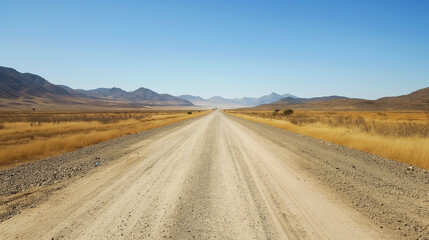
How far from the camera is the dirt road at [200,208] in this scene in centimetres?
340

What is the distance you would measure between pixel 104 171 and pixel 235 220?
5.05 metres

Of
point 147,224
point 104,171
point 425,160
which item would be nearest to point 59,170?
point 104,171

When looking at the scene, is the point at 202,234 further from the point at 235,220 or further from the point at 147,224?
the point at 147,224

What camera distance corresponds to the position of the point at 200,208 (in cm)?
425

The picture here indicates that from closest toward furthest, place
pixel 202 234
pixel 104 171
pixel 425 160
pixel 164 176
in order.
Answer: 1. pixel 202 234
2. pixel 164 176
3. pixel 104 171
4. pixel 425 160

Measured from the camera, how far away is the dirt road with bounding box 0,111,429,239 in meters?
3.40

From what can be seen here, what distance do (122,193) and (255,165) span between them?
14.2 ft

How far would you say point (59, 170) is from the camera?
7309 mm

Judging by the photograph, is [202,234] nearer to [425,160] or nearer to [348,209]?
[348,209]

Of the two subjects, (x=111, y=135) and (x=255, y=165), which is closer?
(x=255, y=165)

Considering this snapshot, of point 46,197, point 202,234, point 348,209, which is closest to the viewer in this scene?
point 202,234

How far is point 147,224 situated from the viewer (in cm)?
362

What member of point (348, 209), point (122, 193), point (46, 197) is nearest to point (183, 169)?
point (122, 193)

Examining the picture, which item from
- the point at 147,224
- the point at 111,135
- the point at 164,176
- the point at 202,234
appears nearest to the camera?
the point at 202,234
